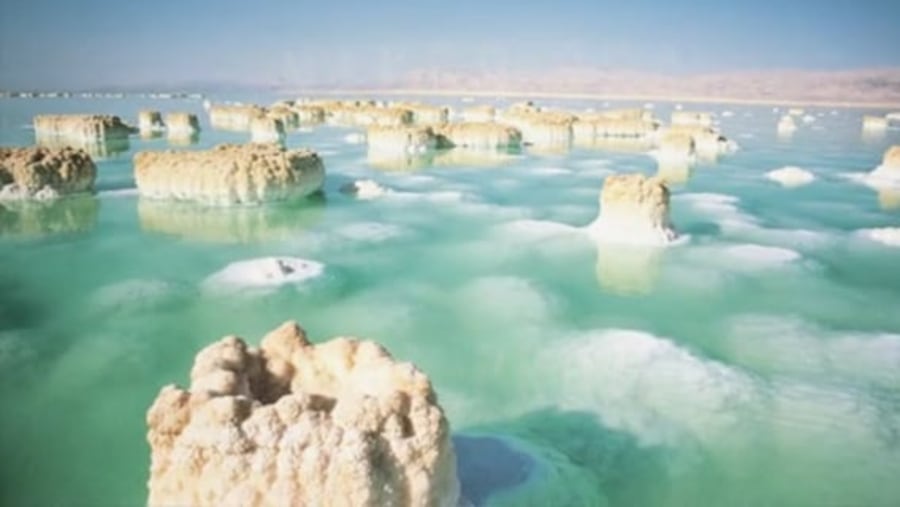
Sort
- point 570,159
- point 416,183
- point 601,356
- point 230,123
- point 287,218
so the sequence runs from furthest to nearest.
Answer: point 230,123 → point 570,159 → point 416,183 → point 287,218 → point 601,356

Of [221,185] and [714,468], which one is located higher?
[221,185]

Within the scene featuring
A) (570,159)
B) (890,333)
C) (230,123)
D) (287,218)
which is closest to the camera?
(890,333)

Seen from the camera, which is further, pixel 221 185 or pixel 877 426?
pixel 221 185

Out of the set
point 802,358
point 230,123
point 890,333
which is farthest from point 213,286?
point 230,123

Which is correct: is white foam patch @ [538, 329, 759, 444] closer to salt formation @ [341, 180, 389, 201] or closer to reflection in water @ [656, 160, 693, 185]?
salt formation @ [341, 180, 389, 201]

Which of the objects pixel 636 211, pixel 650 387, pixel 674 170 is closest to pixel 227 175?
pixel 636 211

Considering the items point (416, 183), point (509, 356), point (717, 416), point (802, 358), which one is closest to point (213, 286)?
point (509, 356)

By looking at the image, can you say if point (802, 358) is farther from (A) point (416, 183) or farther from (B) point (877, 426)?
(A) point (416, 183)

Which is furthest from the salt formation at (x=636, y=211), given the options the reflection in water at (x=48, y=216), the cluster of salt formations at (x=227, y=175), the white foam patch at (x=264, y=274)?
the reflection in water at (x=48, y=216)
